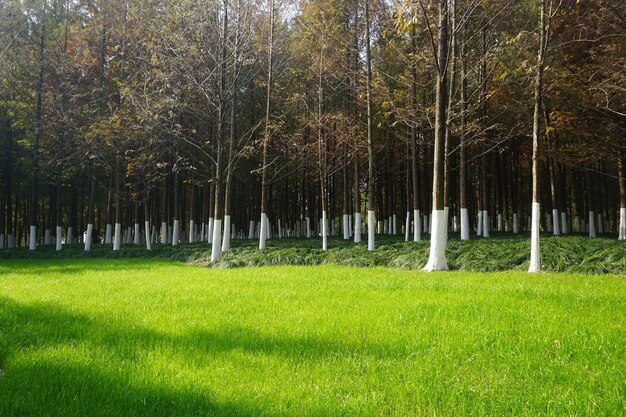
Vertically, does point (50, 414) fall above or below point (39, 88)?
below

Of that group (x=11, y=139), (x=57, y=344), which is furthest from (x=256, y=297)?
(x=11, y=139)

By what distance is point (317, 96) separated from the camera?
24406 mm

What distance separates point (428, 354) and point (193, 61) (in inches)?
712

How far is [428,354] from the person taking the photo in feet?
14.3

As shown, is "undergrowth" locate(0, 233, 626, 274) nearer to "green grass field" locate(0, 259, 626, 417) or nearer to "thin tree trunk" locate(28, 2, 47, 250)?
"green grass field" locate(0, 259, 626, 417)

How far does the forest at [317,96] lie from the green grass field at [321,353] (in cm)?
594

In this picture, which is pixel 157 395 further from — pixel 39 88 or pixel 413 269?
pixel 39 88

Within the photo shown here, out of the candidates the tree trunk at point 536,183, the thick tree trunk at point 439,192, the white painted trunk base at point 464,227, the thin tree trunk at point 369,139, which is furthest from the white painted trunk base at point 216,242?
the tree trunk at point 536,183

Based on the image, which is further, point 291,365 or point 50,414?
point 291,365

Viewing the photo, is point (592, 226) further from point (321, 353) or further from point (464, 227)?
point (321, 353)

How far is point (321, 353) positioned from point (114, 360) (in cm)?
213

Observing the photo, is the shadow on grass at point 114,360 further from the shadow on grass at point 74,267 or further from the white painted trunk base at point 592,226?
the white painted trunk base at point 592,226

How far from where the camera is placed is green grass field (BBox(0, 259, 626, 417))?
3.21 metres

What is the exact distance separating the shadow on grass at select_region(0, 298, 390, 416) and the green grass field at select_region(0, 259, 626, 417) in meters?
0.02
